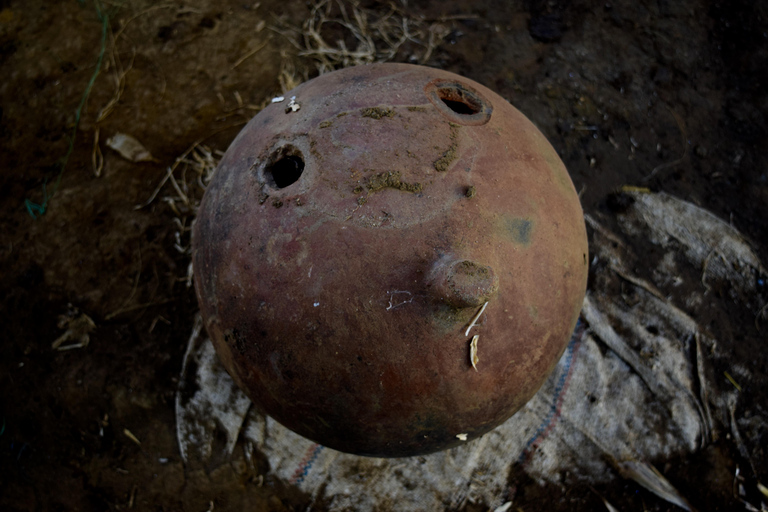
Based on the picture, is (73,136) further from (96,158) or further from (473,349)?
(473,349)

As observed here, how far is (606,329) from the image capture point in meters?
2.30

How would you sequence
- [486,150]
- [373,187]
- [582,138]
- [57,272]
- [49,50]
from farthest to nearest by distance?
[49,50] < [582,138] < [57,272] < [486,150] < [373,187]

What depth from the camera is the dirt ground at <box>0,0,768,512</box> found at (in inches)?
88.4

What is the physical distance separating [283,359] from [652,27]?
9.99 feet

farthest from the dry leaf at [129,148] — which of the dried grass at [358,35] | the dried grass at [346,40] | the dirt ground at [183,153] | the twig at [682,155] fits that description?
the twig at [682,155]

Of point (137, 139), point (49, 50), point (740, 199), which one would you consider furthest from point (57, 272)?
point (740, 199)

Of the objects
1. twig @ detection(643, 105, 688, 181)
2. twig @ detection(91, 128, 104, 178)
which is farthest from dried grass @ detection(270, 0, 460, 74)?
twig @ detection(643, 105, 688, 181)

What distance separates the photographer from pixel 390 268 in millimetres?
1189

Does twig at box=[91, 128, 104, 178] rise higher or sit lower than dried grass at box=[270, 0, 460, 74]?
lower

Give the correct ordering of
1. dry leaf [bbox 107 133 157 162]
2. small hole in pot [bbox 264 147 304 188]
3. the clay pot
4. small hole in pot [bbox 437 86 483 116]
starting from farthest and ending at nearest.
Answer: dry leaf [bbox 107 133 157 162]
small hole in pot [bbox 437 86 483 116]
small hole in pot [bbox 264 147 304 188]
the clay pot

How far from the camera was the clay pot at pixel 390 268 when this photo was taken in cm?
120

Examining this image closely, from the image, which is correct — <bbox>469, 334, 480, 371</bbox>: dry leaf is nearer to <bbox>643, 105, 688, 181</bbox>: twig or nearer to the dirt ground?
the dirt ground

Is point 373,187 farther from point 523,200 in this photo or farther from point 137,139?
point 137,139

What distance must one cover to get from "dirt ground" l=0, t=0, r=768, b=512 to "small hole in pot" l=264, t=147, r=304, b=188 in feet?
4.20
